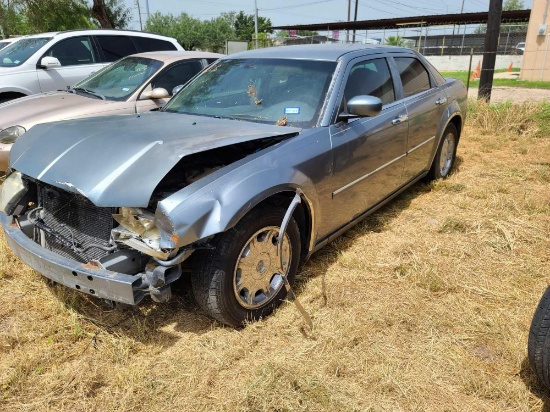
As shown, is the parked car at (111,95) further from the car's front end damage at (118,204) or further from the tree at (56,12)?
the tree at (56,12)

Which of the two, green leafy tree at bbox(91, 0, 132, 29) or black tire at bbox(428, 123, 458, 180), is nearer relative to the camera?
black tire at bbox(428, 123, 458, 180)

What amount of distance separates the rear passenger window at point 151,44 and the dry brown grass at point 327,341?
219 inches

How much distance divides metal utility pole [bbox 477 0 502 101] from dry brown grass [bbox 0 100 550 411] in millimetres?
6693

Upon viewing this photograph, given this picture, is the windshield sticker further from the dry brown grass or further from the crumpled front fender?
the dry brown grass

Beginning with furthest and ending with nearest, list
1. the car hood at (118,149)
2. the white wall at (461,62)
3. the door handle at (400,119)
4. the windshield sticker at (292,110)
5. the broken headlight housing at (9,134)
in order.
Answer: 1. the white wall at (461,62)
2. the broken headlight housing at (9,134)
3. the door handle at (400,119)
4. the windshield sticker at (292,110)
5. the car hood at (118,149)

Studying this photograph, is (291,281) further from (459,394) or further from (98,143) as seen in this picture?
(98,143)

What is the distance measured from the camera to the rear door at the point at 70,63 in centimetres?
735

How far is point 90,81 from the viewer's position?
20.7 ft

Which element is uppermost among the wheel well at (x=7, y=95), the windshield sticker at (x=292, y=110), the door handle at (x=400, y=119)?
the windshield sticker at (x=292, y=110)

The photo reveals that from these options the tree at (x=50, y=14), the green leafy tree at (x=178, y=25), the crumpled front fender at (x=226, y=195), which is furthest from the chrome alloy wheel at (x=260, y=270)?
the green leafy tree at (x=178, y=25)

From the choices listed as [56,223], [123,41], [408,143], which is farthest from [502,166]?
[123,41]

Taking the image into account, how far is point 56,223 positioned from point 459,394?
2.59 metres

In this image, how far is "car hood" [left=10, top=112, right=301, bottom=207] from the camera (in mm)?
2428

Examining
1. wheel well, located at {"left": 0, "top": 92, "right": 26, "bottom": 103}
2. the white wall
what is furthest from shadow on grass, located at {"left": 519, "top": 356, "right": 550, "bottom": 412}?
the white wall
